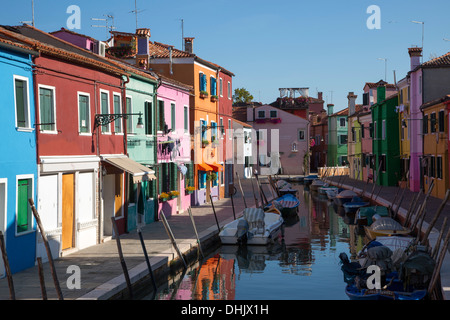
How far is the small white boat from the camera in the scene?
2439cm

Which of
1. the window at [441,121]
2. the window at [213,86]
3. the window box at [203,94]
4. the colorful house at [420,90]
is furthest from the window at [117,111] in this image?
the colorful house at [420,90]

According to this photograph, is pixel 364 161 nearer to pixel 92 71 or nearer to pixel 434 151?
pixel 434 151

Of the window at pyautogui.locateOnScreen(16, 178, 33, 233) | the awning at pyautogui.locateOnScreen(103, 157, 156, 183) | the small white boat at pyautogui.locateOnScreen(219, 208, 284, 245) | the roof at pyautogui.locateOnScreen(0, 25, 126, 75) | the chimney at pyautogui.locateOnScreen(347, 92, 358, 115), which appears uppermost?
the chimney at pyautogui.locateOnScreen(347, 92, 358, 115)

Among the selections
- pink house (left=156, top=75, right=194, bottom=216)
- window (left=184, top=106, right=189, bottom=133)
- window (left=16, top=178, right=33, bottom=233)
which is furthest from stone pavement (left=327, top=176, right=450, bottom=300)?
window (left=184, top=106, right=189, bottom=133)

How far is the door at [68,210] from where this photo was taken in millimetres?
18812

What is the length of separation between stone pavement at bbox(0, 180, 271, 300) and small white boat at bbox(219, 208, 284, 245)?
1.99 feet

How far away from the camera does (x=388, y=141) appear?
5053 cm

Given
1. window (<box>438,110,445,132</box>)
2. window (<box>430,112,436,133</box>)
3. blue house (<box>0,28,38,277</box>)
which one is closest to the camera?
blue house (<box>0,28,38,277</box>)

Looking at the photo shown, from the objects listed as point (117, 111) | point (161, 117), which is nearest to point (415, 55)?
point (161, 117)

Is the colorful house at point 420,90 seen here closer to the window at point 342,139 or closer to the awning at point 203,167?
the awning at point 203,167

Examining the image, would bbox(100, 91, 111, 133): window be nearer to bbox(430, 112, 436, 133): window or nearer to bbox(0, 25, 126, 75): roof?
bbox(0, 25, 126, 75): roof

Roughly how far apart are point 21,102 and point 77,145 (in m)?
3.29

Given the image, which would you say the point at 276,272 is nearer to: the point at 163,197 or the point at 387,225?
the point at 387,225

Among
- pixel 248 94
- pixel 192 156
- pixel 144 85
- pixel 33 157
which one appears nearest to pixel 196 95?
pixel 192 156
